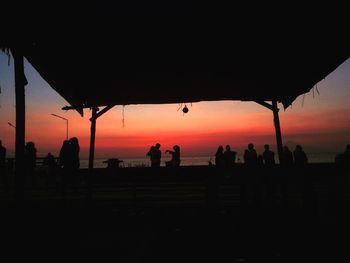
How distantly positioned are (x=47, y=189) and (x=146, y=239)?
918cm

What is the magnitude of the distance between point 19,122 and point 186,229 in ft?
10.5

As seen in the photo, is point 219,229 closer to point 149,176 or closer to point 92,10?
point 149,176

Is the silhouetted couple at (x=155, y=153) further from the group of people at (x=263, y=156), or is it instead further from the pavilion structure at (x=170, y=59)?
the pavilion structure at (x=170, y=59)

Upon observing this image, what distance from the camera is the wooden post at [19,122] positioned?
5238mm

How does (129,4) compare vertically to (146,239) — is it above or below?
above

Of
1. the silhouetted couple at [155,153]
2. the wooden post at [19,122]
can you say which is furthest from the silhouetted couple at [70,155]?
the wooden post at [19,122]

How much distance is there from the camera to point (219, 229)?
640cm

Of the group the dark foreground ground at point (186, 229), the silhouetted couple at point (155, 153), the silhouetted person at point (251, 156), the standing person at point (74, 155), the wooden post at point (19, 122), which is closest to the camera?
the dark foreground ground at point (186, 229)

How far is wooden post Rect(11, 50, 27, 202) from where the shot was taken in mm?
5238

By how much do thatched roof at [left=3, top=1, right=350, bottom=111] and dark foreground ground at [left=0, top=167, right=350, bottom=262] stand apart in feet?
7.90

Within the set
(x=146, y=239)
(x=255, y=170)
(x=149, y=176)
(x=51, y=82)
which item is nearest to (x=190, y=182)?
(x=149, y=176)

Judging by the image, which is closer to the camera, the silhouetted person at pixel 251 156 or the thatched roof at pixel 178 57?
the thatched roof at pixel 178 57

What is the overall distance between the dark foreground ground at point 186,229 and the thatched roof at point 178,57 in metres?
2.41

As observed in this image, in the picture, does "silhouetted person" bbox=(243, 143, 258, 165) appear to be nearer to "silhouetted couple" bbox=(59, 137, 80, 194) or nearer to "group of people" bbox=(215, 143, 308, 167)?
"group of people" bbox=(215, 143, 308, 167)
